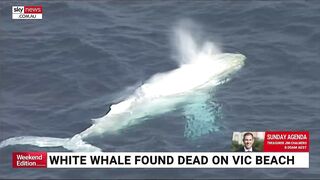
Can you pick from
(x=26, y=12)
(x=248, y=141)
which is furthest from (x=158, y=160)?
(x=26, y=12)

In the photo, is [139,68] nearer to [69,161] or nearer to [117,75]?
[117,75]

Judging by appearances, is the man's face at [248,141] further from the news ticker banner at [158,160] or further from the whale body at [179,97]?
the whale body at [179,97]

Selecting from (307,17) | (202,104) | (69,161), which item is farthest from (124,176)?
(307,17)

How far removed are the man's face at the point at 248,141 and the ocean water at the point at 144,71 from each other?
3064mm

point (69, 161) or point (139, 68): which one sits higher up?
point (139, 68)

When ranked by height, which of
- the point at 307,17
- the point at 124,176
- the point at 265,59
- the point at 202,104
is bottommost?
the point at 124,176

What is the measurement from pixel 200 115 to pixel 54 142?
17183mm

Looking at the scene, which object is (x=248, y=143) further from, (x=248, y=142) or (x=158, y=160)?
(x=158, y=160)

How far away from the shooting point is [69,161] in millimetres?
85125

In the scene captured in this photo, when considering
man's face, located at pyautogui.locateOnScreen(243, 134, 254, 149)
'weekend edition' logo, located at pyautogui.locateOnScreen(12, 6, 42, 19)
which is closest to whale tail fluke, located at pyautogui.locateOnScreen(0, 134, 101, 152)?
man's face, located at pyautogui.locateOnScreen(243, 134, 254, 149)

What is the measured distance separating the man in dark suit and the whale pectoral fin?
8.02 metres

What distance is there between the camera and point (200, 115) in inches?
3718

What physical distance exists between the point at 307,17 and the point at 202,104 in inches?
990

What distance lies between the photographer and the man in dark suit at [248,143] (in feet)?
268
